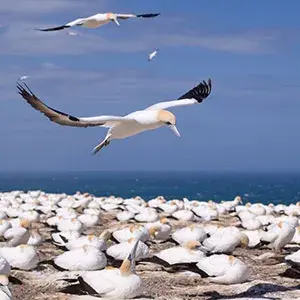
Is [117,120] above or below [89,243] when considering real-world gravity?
above

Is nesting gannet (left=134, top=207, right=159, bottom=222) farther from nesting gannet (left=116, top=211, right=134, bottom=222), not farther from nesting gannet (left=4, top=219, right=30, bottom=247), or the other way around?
nesting gannet (left=4, top=219, right=30, bottom=247)

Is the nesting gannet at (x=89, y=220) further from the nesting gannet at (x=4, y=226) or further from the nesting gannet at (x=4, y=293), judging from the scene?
the nesting gannet at (x=4, y=293)

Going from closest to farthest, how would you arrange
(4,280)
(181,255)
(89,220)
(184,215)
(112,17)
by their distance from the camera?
(4,280), (112,17), (181,255), (89,220), (184,215)

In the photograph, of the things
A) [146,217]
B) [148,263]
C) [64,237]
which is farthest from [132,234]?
[146,217]

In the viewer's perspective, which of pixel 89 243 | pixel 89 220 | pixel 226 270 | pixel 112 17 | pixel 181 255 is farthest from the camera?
pixel 89 220

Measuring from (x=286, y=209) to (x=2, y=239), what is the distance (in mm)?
11414

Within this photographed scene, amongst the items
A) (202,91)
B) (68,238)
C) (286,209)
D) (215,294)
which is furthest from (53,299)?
(286,209)

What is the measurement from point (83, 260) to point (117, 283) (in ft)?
6.41

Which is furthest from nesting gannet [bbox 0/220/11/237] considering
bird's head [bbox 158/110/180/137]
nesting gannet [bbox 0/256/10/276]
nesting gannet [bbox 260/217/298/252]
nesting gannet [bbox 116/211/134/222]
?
bird's head [bbox 158/110/180/137]

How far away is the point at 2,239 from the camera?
589 inches

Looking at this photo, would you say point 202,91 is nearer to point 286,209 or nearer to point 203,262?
point 203,262

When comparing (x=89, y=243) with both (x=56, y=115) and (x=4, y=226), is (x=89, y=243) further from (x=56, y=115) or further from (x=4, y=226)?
(x=56, y=115)

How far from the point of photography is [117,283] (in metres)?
10.1

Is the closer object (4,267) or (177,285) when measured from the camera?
(4,267)
